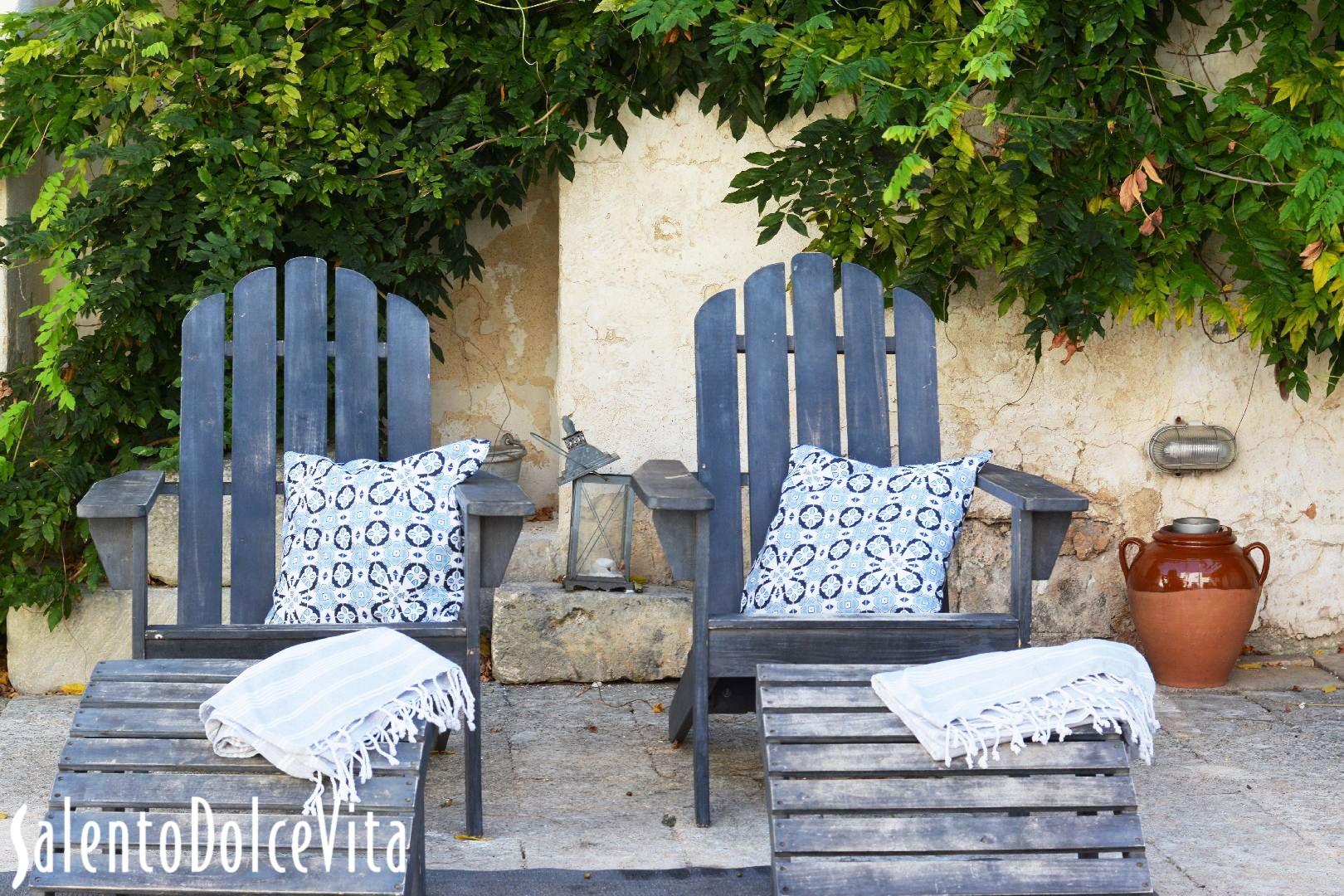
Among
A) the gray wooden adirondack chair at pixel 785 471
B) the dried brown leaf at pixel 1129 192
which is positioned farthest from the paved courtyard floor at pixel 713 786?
the dried brown leaf at pixel 1129 192

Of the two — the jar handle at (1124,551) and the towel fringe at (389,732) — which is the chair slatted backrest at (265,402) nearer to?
the towel fringe at (389,732)

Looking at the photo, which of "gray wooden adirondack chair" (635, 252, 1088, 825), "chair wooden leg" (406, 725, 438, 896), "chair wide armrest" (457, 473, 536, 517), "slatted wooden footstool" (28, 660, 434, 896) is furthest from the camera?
"gray wooden adirondack chair" (635, 252, 1088, 825)

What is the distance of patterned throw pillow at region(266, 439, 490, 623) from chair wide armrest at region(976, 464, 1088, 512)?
42.0 inches

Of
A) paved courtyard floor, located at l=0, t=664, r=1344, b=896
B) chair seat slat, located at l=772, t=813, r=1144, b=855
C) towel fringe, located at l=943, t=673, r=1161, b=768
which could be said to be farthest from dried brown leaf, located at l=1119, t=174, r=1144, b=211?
chair seat slat, located at l=772, t=813, r=1144, b=855

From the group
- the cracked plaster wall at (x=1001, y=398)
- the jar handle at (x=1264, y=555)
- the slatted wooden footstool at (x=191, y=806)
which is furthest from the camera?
the cracked plaster wall at (x=1001, y=398)

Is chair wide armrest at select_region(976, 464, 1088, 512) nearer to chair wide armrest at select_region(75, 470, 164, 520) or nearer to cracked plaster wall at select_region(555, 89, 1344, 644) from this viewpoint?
cracked plaster wall at select_region(555, 89, 1344, 644)

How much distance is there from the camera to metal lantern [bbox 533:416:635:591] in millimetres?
3625

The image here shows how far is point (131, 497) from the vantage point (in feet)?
8.55

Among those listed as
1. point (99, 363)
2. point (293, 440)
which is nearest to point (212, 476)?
point (293, 440)

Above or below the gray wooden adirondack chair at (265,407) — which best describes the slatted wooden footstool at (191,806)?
below

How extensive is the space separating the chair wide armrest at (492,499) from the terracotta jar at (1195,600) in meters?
Result: 1.86

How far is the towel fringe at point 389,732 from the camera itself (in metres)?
2.04

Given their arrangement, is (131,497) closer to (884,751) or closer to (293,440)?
(293,440)

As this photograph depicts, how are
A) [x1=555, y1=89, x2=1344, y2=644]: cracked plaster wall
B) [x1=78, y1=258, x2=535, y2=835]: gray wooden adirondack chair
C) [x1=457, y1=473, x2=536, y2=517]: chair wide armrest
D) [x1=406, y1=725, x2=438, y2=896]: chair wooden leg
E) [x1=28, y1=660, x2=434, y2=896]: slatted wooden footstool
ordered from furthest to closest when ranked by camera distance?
[x1=555, y1=89, x2=1344, y2=644]: cracked plaster wall
[x1=78, y1=258, x2=535, y2=835]: gray wooden adirondack chair
[x1=457, y1=473, x2=536, y2=517]: chair wide armrest
[x1=406, y1=725, x2=438, y2=896]: chair wooden leg
[x1=28, y1=660, x2=434, y2=896]: slatted wooden footstool
